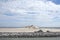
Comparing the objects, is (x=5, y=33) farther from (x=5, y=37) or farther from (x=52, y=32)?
(x=52, y=32)

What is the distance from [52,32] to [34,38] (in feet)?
3.34

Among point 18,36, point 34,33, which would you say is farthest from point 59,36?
point 18,36

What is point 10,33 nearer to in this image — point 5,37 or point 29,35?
point 5,37

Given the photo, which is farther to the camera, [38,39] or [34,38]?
[34,38]

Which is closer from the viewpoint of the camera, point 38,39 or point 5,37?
point 38,39

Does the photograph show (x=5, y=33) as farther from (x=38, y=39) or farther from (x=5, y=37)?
(x=38, y=39)

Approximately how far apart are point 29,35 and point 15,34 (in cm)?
77

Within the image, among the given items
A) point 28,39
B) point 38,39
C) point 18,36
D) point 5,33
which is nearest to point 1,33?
point 5,33

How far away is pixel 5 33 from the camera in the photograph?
8.33 metres

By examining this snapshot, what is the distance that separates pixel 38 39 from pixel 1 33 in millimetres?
2032

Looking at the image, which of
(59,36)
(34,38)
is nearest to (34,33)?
(34,38)

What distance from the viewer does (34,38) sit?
8508 mm

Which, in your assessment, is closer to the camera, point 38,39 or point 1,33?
point 38,39

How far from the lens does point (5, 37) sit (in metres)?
8.48
